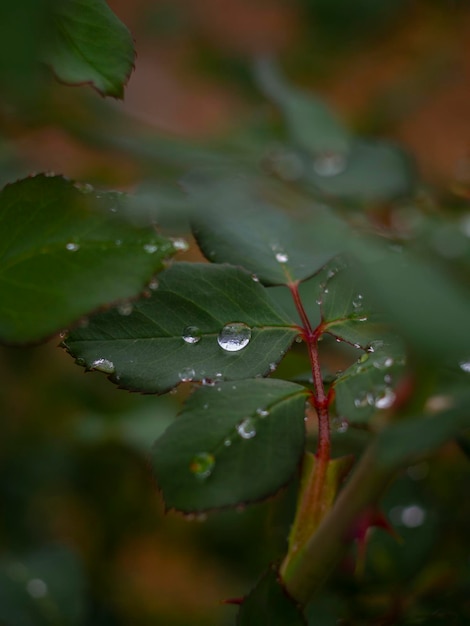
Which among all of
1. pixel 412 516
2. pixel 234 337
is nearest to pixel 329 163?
pixel 412 516

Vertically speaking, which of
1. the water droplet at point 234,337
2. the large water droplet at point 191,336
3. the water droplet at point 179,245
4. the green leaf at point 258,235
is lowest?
the large water droplet at point 191,336

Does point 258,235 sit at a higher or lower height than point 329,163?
higher

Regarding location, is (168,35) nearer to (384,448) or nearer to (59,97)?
(59,97)

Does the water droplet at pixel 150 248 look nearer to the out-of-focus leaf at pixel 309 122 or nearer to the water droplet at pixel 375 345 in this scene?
the water droplet at pixel 375 345

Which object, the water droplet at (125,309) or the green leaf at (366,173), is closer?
the water droplet at (125,309)

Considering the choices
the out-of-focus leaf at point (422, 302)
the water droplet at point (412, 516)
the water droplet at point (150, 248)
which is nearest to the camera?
the out-of-focus leaf at point (422, 302)

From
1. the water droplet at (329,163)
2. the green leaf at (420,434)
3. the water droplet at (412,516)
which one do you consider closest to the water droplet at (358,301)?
the green leaf at (420,434)

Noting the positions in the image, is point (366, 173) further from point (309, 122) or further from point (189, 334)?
point (189, 334)

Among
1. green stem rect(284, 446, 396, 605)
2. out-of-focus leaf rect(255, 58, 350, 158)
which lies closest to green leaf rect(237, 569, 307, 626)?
green stem rect(284, 446, 396, 605)
